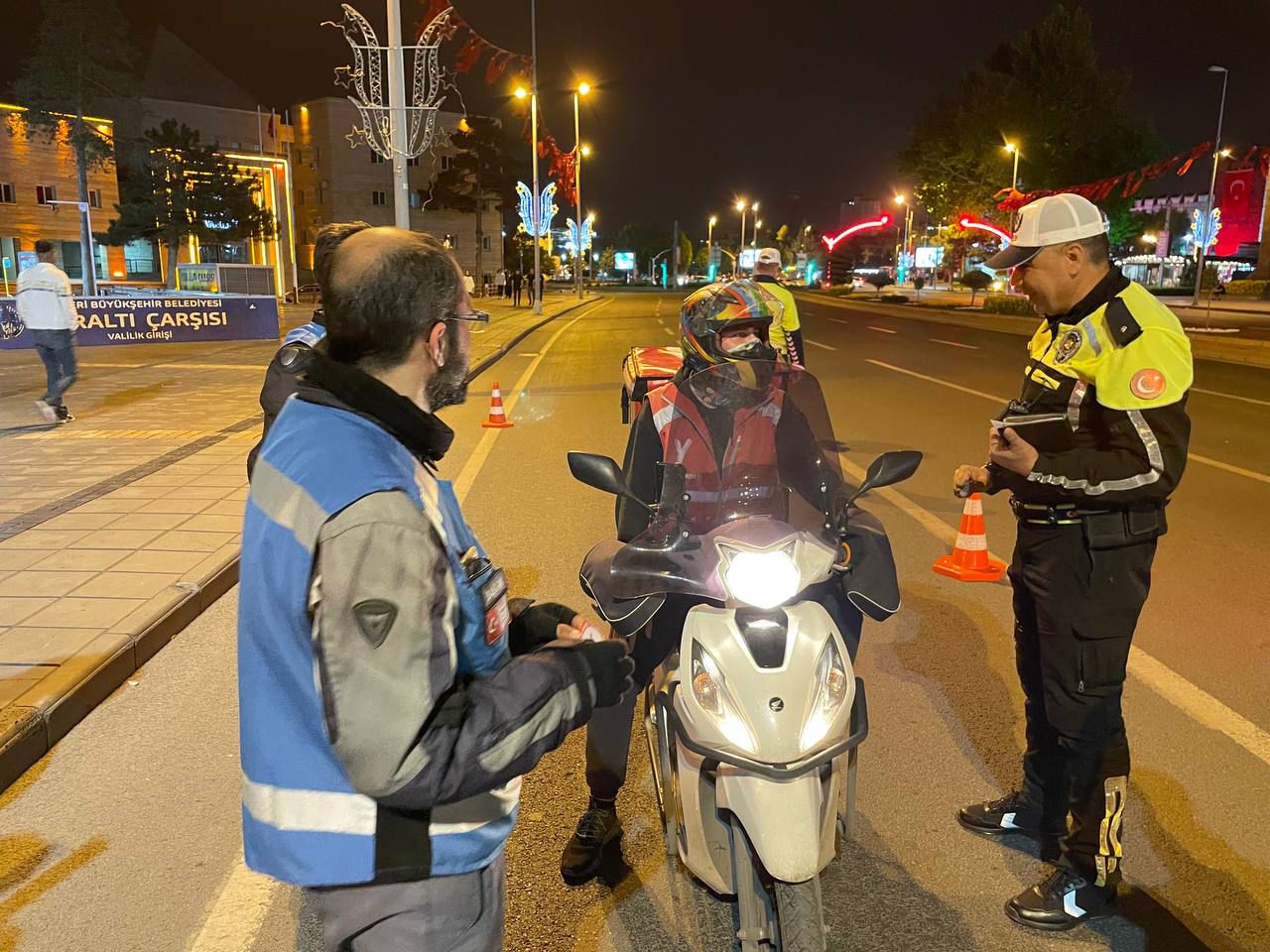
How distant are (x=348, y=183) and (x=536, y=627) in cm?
6513

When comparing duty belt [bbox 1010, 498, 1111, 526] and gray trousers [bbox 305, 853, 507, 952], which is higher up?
duty belt [bbox 1010, 498, 1111, 526]

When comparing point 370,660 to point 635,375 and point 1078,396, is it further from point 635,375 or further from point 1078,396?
point 635,375

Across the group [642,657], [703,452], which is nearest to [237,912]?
[642,657]

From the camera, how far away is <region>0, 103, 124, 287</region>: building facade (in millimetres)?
42438

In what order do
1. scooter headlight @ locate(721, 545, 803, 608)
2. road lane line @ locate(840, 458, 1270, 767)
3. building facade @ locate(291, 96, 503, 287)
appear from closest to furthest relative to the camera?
scooter headlight @ locate(721, 545, 803, 608), road lane line @ locate(840, 458, 1270, 767), building facade @ locate(291, 96, 503, 287)

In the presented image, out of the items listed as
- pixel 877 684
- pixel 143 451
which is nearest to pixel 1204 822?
pixel 877 684

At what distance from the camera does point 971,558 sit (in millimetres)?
6086

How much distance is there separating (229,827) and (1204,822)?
3391mm

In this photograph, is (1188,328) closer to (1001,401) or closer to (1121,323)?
(1001,401)

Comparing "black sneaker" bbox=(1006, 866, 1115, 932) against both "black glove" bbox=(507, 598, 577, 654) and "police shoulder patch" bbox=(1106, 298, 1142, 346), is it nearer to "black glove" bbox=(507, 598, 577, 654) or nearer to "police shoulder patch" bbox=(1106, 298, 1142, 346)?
"police shoulder patch" bbox=(1106, 298, 1142, 346)

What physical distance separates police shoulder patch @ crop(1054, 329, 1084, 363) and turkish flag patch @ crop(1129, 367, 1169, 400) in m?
0.19

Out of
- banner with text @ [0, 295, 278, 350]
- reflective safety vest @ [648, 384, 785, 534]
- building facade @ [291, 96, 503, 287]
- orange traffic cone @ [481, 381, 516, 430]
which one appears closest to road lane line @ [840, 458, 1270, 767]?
reflective safety vest @ [648, 384, 785, 534]

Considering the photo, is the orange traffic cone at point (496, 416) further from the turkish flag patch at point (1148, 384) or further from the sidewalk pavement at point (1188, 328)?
the sidewalk pavement at point (1188, 328)

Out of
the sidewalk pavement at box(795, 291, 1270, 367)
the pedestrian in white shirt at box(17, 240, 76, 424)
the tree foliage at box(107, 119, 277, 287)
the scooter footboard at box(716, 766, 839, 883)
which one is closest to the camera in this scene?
the scooter footboard at box(716, 766, 839, 883)
